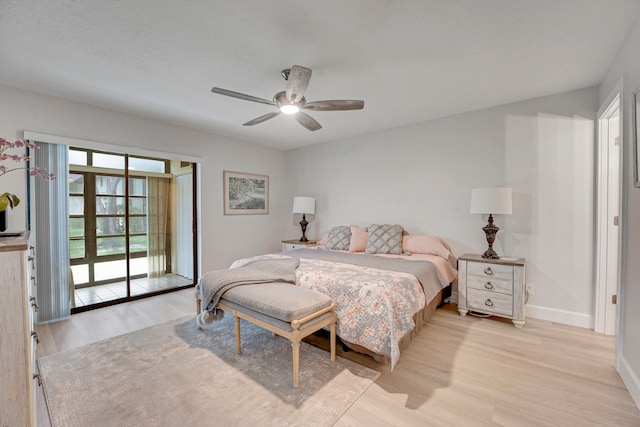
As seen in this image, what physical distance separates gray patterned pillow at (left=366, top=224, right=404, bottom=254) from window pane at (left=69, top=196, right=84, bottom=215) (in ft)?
12.3

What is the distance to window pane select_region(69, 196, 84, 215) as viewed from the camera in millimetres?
3412

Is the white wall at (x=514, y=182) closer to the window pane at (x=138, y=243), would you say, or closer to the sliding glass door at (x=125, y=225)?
the sliding glass door at (x=125, y=225)

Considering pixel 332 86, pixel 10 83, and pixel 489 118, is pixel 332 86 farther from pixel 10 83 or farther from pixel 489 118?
pixel 10 83

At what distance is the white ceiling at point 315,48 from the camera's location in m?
1.68

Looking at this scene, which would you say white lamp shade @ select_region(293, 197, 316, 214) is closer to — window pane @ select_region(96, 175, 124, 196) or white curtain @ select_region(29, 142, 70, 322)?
window pane @ select_region(96, 175, 124, 196)

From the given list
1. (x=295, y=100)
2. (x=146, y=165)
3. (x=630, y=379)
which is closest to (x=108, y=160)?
(x=146, y=165)

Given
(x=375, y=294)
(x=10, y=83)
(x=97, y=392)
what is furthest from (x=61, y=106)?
(x=375, y=294)

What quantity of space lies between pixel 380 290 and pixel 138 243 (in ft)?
11.7

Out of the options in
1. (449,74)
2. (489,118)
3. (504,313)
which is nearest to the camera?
(449,74)

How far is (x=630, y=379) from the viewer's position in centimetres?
180

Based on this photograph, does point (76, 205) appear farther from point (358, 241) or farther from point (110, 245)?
point (358, 241)

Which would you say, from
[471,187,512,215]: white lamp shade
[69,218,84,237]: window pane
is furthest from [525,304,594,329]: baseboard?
[69,218,84,237]: window pane

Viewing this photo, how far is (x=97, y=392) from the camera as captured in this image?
187cm

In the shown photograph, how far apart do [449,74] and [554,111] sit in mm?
1417
